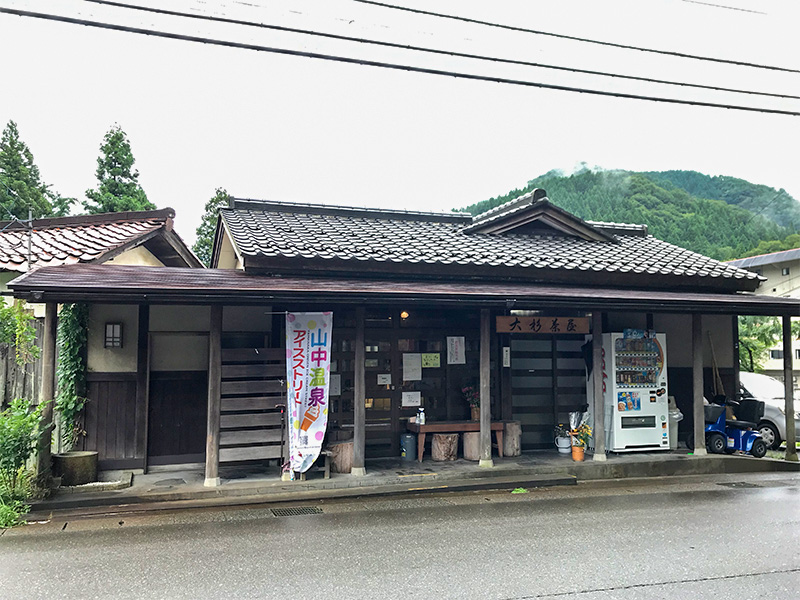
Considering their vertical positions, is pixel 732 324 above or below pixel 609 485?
above

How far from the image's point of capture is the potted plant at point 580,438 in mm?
11664

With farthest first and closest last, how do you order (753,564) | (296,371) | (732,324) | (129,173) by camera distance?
(129,173), (732,324), (296,371), (753,564)

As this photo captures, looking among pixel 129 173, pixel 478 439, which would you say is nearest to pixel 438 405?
pixel 478 439

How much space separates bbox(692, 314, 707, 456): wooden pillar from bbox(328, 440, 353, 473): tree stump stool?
668 cm

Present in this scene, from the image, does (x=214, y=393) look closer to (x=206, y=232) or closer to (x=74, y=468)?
(x=74, y=468)

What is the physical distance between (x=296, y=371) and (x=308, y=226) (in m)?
3.97

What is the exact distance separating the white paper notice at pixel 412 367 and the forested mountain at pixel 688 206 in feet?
143

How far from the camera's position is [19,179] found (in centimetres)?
3172

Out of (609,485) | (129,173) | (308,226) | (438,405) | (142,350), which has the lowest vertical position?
(609,485)

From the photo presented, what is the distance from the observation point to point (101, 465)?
404 inches

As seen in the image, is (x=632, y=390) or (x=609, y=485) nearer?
(x=609, y=485)

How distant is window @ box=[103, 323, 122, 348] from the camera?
1052 cm

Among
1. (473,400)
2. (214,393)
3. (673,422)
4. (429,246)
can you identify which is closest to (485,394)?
(473,400)

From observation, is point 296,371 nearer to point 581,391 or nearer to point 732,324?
point 581,391
